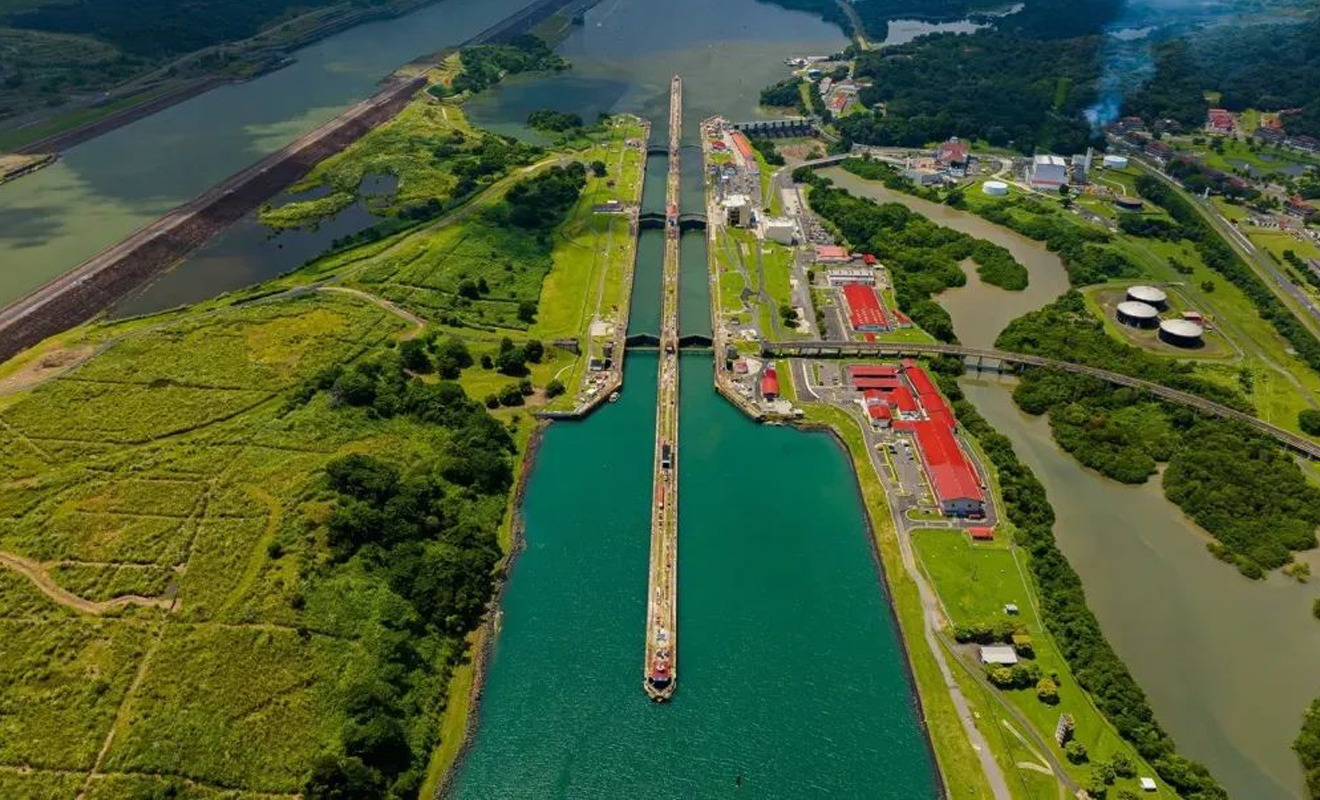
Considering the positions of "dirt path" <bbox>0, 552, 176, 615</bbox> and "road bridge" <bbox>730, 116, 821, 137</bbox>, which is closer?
"dirt path" <bbox>0, 552, 176, 615</bbox>

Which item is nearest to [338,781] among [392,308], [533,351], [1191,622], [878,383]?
[533,351]

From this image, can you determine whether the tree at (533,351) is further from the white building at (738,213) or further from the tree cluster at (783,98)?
the tree cluster at (783,98)

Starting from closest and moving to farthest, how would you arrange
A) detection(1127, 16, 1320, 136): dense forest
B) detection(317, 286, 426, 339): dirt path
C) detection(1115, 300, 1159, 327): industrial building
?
detection(317, 286, 426, 339): dirt path
detection(1115, 300, 1159, 327): industrial building
detection(1127, 16, 1320, 136): dense forest

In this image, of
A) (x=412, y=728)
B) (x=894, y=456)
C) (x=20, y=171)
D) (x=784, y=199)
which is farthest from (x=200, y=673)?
(x=20, y=171)

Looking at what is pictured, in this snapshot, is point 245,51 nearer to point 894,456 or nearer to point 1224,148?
point 894,456

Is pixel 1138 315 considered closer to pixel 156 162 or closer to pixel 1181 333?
pixel 1181 333

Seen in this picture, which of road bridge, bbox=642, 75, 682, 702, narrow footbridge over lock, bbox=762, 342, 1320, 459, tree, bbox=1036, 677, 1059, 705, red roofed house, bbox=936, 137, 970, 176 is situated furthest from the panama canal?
red roofed house, bbox=936, 137, 970, 176

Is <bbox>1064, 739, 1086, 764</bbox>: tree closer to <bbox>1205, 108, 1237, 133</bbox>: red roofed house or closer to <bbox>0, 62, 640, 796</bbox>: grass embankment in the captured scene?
<bbox>0, 62, 640, 796</bbox>: grass embankment
